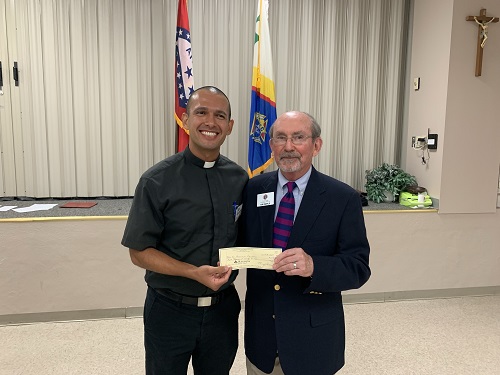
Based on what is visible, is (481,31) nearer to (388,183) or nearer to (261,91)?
(388,183)

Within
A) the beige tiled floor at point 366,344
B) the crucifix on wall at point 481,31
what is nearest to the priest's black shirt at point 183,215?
the beige tiled floor at point 366,344

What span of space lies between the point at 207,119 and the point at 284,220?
1.62 ft

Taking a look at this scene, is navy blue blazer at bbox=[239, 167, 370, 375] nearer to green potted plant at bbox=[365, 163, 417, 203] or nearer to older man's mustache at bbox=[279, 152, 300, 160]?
older man's mustache at bbox=[279, 152, 300, 160]

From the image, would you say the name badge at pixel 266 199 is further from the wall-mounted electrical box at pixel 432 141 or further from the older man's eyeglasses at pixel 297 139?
the wall-mounted electrical box at pixel 432 141

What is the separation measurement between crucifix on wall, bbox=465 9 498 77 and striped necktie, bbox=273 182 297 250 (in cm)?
307

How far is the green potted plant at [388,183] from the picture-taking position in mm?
4031

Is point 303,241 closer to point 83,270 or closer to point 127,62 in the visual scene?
point 83,270

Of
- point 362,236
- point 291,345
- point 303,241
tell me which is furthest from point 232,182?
point 291,345

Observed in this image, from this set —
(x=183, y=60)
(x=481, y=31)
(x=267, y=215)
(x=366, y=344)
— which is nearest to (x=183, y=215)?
(x=267, y=215)

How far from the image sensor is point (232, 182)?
169 cm

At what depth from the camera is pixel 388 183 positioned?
403 centimetres

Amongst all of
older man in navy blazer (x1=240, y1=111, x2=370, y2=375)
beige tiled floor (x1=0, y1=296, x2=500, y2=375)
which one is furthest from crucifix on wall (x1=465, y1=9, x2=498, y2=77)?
older man in navy blazer (x1=240, y1=111, x2=370, y2=375)

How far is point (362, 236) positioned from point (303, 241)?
0.23 meters

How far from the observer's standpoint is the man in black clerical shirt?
5.08 ft
